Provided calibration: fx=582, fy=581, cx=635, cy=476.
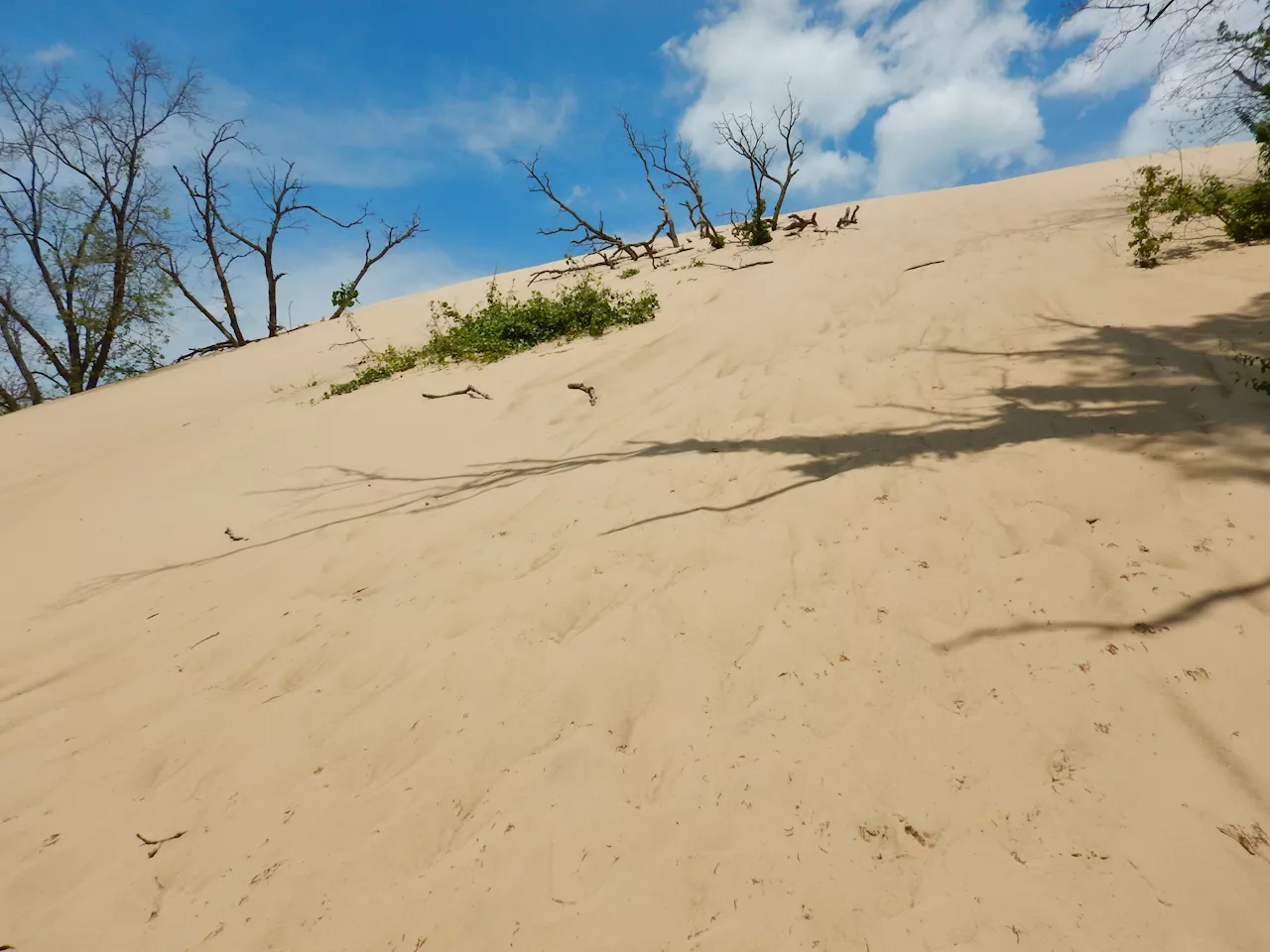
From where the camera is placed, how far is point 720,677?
235cm

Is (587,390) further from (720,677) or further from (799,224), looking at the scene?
(799,224)

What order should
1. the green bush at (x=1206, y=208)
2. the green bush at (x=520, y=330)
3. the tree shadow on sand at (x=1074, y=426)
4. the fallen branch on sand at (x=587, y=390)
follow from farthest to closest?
the green bush at (x=520, y=330)
the fallen branch on sand at (x=587, y=390)
the green bush at (x=1206, y=208)
the tree shadow on sand at (x=1074, y=426)

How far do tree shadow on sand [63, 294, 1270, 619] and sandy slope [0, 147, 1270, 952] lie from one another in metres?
0.03

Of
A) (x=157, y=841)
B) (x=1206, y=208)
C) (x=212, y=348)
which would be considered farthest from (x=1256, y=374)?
(x=212, y=348)

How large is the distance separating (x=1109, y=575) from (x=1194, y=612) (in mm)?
294

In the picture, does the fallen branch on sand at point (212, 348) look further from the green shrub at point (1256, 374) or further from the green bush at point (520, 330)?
the green shrub at point (1256, 374)

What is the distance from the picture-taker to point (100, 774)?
2.42 m

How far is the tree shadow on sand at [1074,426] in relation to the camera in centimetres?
306

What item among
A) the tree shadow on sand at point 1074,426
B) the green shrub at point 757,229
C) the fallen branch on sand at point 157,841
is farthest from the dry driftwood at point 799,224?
the fallen branch on sand at point 157,841

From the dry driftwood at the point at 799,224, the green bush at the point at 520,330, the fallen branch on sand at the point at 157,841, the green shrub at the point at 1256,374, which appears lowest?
the fallen branch on sand at the point at 157,841

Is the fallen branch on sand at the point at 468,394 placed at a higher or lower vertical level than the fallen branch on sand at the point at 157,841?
higher

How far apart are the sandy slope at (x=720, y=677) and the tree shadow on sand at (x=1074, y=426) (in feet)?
0.11

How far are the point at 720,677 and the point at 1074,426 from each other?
2739 millimetres

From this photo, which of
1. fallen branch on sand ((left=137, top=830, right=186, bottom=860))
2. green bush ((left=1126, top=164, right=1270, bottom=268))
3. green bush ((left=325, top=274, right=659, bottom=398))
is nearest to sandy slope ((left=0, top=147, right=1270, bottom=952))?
fallen branch on sand ((left=137, top=830, right=186, bottom=860))
